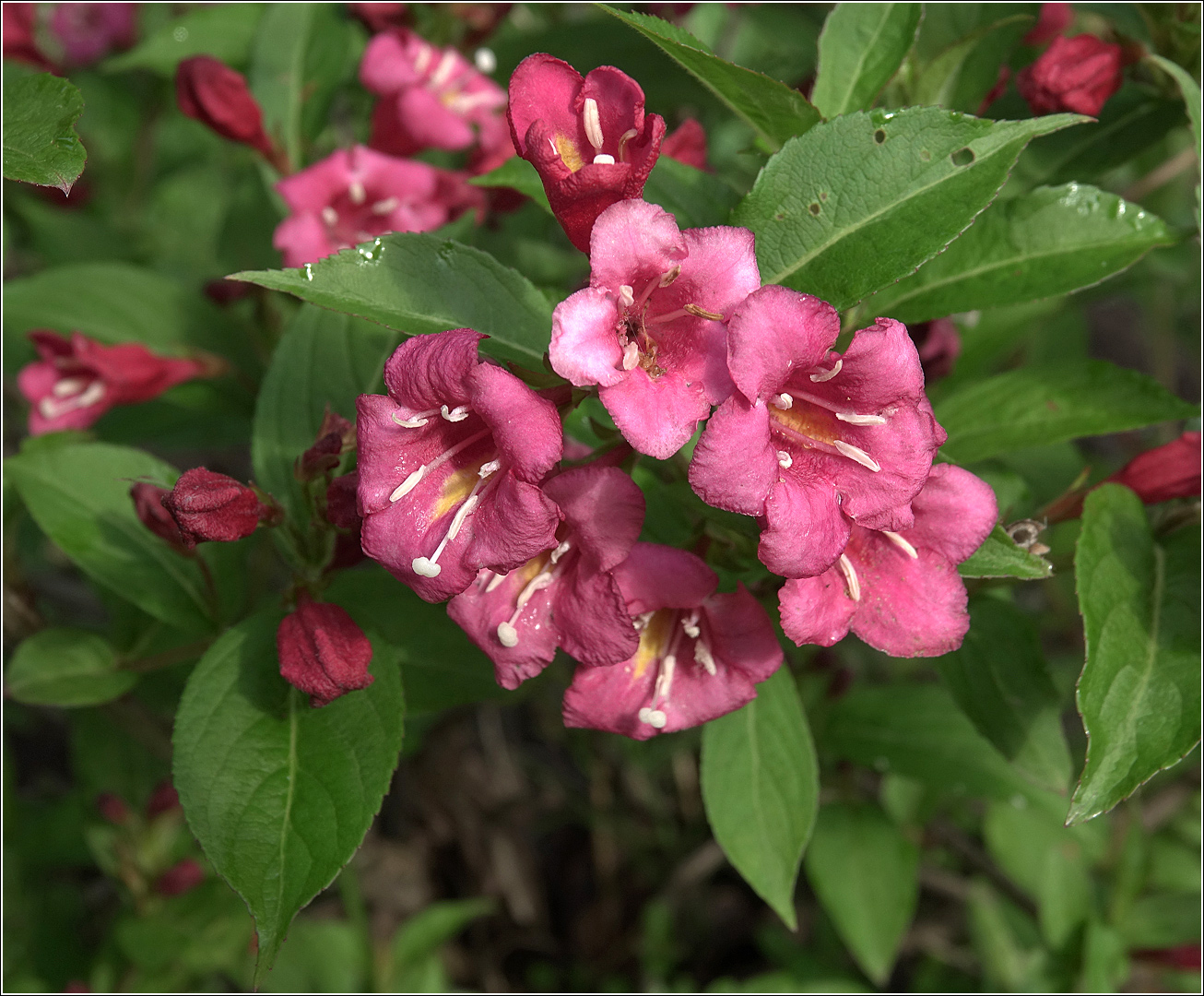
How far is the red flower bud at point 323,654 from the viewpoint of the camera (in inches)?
52.7

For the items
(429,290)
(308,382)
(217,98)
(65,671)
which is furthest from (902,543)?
(217,98)

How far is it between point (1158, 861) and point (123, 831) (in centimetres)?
249

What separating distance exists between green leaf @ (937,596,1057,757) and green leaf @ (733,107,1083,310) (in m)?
0.77

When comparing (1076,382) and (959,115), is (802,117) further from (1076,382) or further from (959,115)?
(1076,382)

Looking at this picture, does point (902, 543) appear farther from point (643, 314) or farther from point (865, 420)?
point (643, 314)

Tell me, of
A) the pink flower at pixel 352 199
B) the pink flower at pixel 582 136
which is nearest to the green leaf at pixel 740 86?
the pink flower at pixel 582 136

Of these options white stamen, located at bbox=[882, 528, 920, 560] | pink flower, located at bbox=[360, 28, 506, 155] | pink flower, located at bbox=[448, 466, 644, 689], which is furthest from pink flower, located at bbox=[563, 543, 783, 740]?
pink flower, located at bbox=[360, 28, 506, 155]

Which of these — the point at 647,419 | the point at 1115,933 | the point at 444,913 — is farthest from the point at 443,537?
the point at 1115,933

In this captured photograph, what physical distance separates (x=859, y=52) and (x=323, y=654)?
47.2 inches

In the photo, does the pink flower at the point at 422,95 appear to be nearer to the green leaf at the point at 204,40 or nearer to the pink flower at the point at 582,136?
the green leaf at the point at 204,40

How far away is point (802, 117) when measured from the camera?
1.38 metres

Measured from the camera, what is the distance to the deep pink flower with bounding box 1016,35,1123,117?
1.67 m

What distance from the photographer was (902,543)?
1250mm

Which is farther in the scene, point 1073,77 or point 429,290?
point 1073,77
